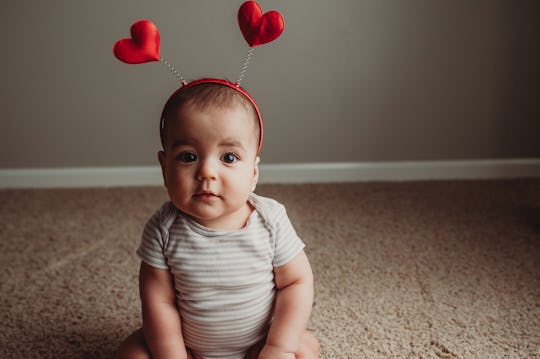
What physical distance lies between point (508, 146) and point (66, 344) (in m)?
1.52

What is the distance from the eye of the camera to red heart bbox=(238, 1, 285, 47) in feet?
2.60

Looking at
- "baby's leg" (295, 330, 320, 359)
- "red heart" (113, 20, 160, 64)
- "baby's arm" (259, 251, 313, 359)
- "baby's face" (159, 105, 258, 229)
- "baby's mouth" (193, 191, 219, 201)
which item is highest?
"red heart" (113, 20, 160, 64)

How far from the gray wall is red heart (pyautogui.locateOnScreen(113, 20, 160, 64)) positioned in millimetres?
918

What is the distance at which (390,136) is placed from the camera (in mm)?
1834

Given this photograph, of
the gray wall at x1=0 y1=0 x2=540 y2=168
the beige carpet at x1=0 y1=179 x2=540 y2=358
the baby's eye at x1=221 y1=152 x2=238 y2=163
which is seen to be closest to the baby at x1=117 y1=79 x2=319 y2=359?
the baby's eye at x1=221 y1=152 x2=238 y2=163

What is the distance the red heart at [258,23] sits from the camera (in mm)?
792

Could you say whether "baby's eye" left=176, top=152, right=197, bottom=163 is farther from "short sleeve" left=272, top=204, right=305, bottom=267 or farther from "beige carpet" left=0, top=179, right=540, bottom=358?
"beige carpet" left=0, top=179, right=540, bottom=358

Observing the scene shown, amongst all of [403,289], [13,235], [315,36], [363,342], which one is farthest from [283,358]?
[315,36]

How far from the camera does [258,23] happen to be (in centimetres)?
80

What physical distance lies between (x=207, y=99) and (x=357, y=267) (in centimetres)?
65

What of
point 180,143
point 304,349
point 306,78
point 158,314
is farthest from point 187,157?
point 306,78

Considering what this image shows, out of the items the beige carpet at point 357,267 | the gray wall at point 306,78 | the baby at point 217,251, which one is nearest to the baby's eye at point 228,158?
the baby at point 217,251

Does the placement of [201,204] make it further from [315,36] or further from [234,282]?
[315,36]

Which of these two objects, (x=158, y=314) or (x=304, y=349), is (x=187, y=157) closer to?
(x=158, y=314)
